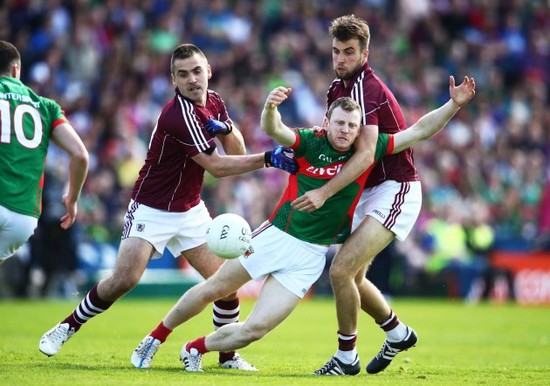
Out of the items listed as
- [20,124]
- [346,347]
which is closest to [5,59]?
[20,124]

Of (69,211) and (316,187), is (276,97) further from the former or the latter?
(69,211)

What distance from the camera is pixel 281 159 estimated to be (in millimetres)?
9148

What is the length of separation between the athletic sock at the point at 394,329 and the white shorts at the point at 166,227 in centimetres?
192

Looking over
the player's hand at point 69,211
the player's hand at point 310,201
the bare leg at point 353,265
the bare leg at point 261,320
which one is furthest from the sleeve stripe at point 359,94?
the player's hand at point 69,211

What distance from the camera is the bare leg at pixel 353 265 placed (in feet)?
30.5

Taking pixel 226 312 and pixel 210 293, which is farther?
pixel 226 312

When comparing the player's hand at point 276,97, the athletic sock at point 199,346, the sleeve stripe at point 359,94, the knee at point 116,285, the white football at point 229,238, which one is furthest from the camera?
the knee at point 116,285

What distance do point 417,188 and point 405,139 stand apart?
0.67 m

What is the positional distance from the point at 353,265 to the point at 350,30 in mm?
2117

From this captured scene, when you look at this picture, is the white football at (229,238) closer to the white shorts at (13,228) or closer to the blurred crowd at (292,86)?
the white shorts at (13,228)

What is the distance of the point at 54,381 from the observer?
26.6ft

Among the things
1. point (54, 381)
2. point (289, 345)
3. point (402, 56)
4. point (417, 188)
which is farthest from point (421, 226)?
point (54, 381)

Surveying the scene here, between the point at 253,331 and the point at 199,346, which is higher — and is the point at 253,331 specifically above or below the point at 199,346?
above

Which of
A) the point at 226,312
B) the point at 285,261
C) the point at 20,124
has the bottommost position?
the point at 226,312
